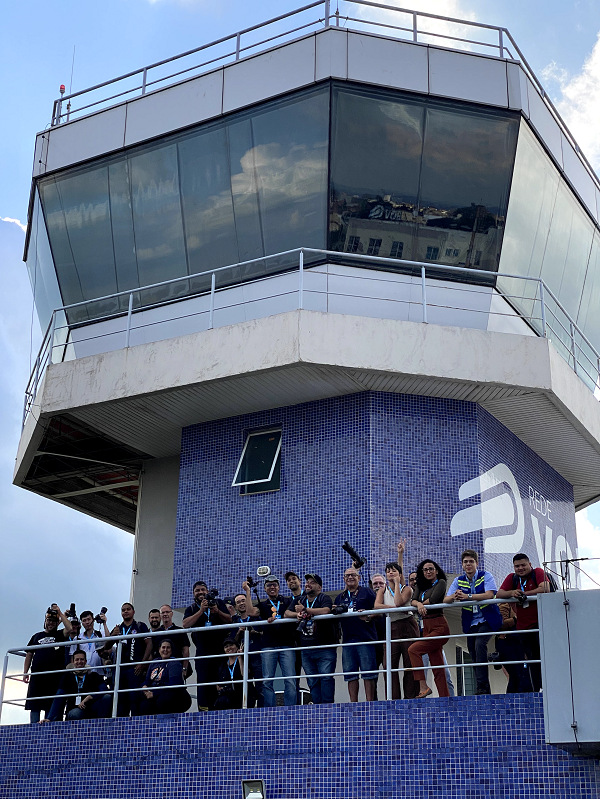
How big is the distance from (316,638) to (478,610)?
1754 mm

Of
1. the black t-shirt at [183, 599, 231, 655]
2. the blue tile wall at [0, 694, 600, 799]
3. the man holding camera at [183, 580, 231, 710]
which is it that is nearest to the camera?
the blue tile wall at [0, 694, 600, 799]

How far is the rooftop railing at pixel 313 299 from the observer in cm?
1420

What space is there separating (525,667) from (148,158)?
31.8ft

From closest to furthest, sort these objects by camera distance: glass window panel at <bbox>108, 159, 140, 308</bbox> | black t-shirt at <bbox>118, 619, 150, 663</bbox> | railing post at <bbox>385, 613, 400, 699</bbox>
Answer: railing post at <bbox>385, 613, 400, 699</bbox>, black t-shirt at <bbox>118, 619, 150, 663</bbox>, glass window panel at <bbox>108, 159, 140, 308</bbox>

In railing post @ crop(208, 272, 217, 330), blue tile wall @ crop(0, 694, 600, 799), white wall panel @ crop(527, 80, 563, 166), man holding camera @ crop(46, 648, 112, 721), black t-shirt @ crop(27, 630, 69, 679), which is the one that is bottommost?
blue tile wall @ crop(0, 694, 600, 799)

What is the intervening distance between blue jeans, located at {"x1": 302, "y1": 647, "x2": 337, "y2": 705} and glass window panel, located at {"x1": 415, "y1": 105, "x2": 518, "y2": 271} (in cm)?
618

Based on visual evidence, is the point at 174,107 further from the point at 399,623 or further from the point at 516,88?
the point at 399,623

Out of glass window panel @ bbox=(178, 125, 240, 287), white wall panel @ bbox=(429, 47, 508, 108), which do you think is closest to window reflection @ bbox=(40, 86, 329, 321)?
glass window panel @ bbox=(178, 125, 240, 287)

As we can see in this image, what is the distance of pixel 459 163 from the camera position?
14.4m

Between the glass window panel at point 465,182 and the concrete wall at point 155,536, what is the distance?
18.3 feet

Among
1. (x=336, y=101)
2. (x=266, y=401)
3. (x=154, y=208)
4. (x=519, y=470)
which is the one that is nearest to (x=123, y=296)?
(x=154, y=208)

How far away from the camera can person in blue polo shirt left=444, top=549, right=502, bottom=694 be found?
9812mm

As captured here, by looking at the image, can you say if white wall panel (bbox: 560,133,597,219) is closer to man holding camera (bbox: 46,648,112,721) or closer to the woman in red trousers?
the woman in red trousers

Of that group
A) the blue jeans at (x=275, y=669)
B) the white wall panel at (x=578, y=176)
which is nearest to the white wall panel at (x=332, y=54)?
the white wall panel at (x=578, y=176)
